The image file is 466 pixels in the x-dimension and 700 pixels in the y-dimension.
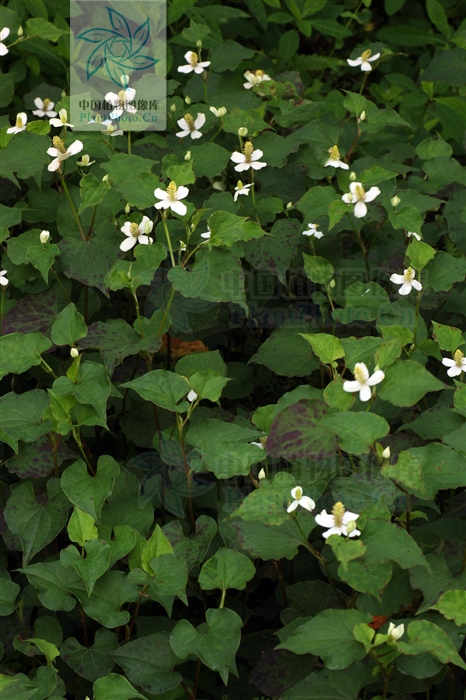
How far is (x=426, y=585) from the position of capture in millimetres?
1656

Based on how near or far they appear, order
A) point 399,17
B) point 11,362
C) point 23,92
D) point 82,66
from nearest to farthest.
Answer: point 11,362 → point 82,66 → point 23,92 → point 399,17

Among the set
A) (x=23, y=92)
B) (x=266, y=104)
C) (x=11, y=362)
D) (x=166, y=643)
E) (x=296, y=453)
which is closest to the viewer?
(x=296, y=453)

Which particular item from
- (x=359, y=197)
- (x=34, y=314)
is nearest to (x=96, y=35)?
(x=34, y=314)

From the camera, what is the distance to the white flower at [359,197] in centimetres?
225

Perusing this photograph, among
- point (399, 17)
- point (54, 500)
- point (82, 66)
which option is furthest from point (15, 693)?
point (399, 17)

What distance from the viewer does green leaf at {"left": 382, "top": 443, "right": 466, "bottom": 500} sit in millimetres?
1586

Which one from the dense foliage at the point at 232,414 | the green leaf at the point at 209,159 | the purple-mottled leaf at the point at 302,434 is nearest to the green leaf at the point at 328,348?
the dense foliage at the point at 232,414

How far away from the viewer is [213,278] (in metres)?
2.14

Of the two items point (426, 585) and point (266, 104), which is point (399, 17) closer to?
point (266, 104)

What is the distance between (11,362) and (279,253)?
91 centimetres

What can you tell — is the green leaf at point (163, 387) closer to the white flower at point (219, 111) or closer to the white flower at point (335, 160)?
the white flower at point (335, 160)

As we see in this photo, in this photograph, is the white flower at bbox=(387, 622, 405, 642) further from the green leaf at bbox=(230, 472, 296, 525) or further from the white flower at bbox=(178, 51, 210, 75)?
the white flower at bbox=(178, 51, 210, 75)

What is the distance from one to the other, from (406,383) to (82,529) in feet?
2.74

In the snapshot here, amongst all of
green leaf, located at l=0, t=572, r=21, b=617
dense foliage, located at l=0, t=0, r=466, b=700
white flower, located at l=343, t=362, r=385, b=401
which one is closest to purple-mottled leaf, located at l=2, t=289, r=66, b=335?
dense foliage, located at l=0, t=0, r=466, b=700
